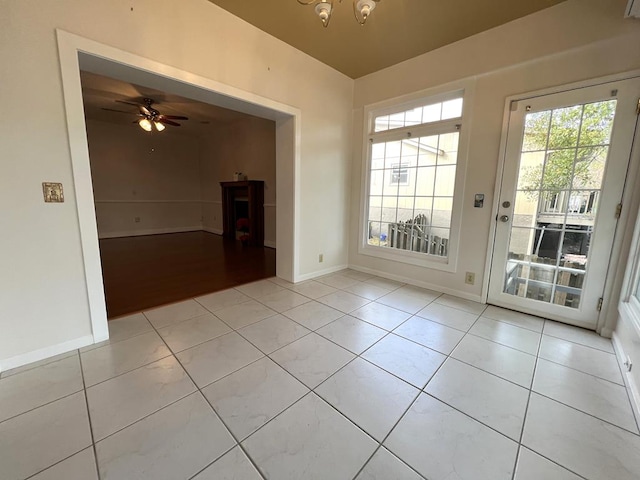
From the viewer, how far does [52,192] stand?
66.6 inches

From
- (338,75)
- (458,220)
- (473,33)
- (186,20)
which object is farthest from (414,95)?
(186,20)

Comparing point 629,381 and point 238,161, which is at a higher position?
point 238,161

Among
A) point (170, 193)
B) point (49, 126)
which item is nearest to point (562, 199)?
point (49, 126)

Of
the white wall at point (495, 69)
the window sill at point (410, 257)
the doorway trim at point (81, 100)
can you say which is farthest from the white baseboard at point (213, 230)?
the white wall at point (495, 69)

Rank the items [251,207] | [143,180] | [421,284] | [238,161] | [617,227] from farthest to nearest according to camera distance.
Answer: [143,180], [238,161], [251,207], [421,284], [617,227]

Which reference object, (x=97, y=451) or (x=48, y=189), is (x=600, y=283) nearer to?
(x=97, y=451)

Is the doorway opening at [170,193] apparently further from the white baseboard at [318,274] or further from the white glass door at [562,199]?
the white glass door at [562,199]

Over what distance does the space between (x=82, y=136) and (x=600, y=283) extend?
409 centimetres

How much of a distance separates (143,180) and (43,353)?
625 cm

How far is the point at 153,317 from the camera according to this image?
2318mm

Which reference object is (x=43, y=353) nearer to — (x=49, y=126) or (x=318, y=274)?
(x=49, y=126)

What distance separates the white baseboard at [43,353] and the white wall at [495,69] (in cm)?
314

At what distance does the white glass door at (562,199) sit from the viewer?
2.05 metres

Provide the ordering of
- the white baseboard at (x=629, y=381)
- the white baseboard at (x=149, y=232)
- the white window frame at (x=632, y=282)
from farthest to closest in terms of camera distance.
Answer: the white baseboard at (x=149, y=232) < the white window frame at (x=632, y=282) < the white baseboard at (x=629, y=381)
